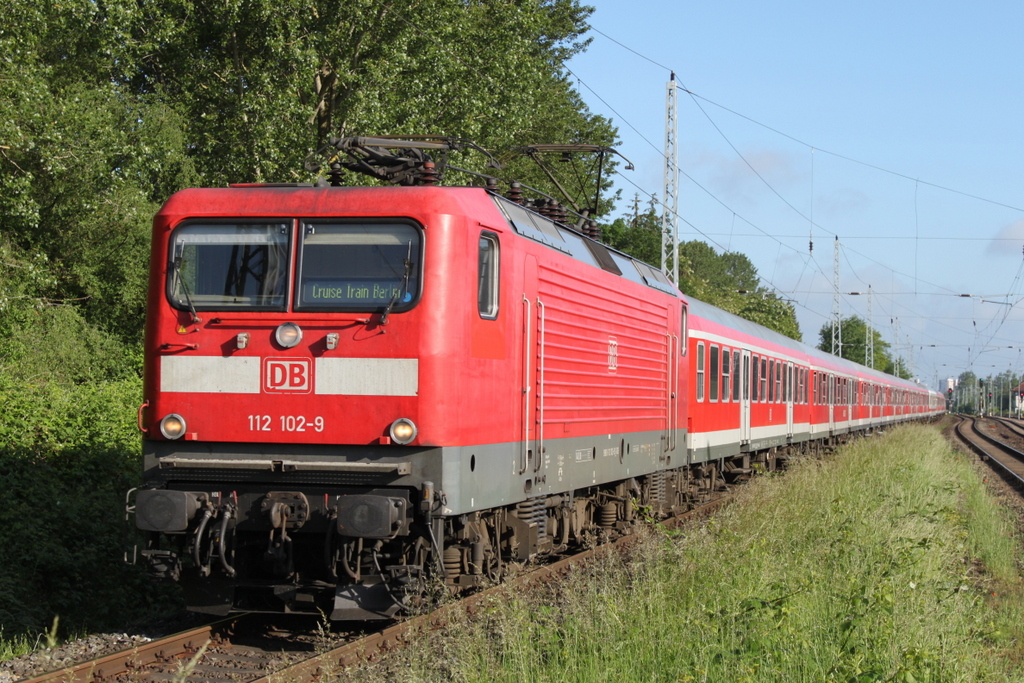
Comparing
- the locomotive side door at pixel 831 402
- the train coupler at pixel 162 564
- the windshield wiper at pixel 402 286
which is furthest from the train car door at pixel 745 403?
the train coupler at pixel 162 564

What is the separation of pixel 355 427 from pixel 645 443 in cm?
606

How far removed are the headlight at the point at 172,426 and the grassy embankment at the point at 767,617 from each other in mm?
2204

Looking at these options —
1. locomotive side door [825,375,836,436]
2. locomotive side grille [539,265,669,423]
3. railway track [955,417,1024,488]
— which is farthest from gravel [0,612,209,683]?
locomotive side door [825,375,836,436]

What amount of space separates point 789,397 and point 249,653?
767 inches

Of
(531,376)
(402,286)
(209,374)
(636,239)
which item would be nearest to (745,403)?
(531,376)

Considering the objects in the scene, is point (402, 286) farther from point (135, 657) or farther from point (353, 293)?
point (135, 657)

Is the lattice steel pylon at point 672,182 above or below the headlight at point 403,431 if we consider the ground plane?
above

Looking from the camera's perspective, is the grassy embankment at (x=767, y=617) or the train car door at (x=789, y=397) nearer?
the grassy embankment at (x=767, y=617)

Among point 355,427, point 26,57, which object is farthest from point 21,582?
point 26,57

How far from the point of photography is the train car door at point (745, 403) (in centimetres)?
1994

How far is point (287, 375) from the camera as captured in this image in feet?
24.8

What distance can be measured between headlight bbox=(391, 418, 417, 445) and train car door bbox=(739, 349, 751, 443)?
13.3 m

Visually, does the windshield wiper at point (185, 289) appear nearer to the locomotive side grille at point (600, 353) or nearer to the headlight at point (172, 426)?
the headlight at point (172, 426)

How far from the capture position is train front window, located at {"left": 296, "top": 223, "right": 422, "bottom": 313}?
7.59 meters
